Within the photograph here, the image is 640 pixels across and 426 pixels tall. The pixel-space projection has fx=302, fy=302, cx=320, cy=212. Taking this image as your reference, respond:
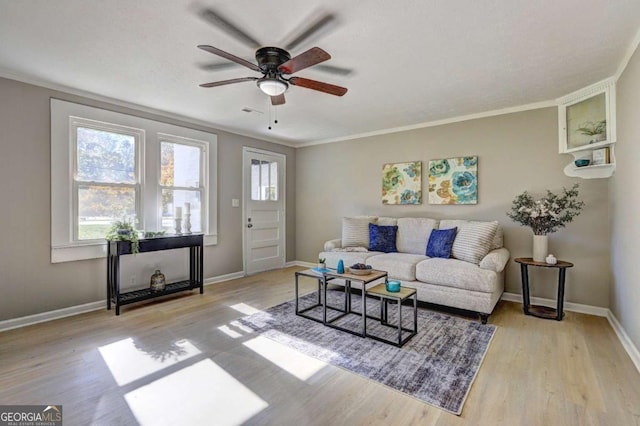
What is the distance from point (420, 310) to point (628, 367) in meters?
1.68

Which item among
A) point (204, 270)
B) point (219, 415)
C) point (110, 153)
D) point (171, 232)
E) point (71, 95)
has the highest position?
point (71, 95)

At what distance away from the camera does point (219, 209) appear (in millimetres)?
4789

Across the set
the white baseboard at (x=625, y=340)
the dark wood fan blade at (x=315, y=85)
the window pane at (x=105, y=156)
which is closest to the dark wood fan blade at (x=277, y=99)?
the dark wood fan blade at (x=315, y=85)

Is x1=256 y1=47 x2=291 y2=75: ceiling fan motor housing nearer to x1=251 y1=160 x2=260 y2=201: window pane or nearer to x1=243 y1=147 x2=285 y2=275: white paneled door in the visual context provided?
x1=243 y1=147 x2=285 y2=275: white paneled door

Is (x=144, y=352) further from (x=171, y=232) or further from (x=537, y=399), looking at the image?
(x=537, y=399)

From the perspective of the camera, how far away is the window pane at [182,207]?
4163mm

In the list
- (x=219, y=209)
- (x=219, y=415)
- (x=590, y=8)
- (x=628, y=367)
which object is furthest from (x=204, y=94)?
(x=628, y=367)

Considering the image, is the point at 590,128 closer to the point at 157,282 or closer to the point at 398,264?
the point at 398,264

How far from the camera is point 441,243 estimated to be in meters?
3.79

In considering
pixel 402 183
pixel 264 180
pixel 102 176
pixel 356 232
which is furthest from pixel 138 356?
pixel 402 183

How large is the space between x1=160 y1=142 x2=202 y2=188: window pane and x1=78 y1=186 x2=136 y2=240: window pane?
1.69ft

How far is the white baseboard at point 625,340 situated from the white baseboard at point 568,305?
0.12 meters

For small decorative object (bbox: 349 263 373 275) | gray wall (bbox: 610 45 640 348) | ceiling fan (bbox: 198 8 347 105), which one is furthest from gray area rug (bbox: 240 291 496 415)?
ceiling fan (bbox: 198 8 347 105)

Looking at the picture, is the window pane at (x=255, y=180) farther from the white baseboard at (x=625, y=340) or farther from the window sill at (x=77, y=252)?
the white baseboard at (x=625, y=340)
